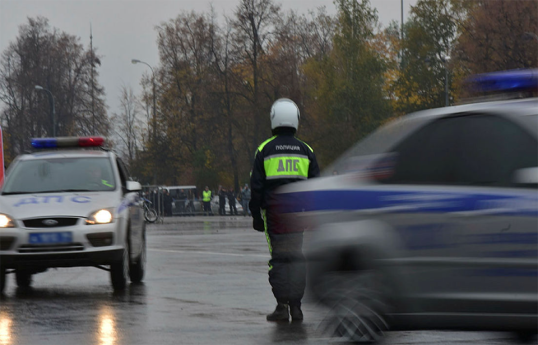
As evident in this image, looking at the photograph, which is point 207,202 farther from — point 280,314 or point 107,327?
point 107,327

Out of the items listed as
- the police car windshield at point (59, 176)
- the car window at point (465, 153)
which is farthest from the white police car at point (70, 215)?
the car window at point (465, 153)

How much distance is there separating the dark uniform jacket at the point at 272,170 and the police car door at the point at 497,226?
2.69 metres

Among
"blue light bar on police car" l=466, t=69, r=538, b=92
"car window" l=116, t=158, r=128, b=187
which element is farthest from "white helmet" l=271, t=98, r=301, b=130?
"car window" l=116, t=158, r=128, b=187

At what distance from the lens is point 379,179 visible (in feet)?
19.9

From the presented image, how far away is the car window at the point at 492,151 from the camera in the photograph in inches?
223

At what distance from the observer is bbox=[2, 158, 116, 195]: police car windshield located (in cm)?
1176

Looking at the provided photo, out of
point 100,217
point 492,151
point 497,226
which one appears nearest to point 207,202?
point 100,217

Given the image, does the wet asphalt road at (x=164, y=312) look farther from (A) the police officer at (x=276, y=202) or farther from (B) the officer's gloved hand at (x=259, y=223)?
(B) the officer's gloved hand at (x=259, y=223)

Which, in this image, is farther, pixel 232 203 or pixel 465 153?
pixel 232 203

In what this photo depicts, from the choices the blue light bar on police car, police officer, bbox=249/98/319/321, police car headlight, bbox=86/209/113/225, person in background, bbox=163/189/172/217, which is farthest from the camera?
person in background, bbox=163/189/172/217

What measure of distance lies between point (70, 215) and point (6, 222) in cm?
68

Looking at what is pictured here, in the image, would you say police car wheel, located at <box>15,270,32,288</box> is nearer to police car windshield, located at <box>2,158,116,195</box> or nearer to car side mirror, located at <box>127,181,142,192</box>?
police car windshield, located at <box>2,158,116,195</box>

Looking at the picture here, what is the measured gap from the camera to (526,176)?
5.56 meters

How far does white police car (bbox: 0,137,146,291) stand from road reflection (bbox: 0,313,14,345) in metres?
1.61
